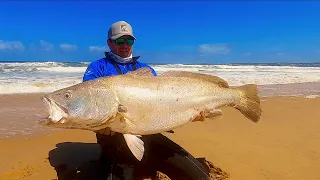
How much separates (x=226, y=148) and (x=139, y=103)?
2906 mm

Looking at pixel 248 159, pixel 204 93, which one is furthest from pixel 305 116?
pixel 204 93

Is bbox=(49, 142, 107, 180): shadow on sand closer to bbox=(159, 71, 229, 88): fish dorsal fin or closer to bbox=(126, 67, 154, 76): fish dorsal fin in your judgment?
bbox=(126, 67, 154, 76): fish dorsal fin

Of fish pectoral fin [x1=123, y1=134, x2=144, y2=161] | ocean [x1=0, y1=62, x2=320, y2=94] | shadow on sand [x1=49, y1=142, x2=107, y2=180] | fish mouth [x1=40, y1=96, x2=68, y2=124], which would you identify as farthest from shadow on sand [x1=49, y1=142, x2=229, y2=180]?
ocean [x1=0, y1=62, x2=320, y2=94]

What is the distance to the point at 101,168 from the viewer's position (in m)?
4.27

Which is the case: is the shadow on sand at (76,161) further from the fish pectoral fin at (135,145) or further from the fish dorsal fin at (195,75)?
the fish dorsal fin at (195,75)

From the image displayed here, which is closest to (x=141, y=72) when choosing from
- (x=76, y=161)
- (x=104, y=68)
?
(x=104, y=68)

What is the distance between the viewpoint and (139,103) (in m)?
3.41

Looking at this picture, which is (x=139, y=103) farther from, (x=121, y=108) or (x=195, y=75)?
Answer: (x=195, y=75)

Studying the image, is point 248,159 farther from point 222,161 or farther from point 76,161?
point 76,161

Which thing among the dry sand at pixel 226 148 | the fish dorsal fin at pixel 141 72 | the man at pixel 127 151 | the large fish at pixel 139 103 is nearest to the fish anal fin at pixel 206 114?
the large fish at pixel 139 103

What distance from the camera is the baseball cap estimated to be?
4598 millimetres

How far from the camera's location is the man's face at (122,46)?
4.66 metres

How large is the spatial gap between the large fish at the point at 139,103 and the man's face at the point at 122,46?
115cm

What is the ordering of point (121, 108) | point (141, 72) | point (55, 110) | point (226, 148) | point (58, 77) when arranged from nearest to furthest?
1. point (55, 110)
2. point (121, 108)
3. point (141, 72)
4. point (226, 148)
5. point (58, 77)
